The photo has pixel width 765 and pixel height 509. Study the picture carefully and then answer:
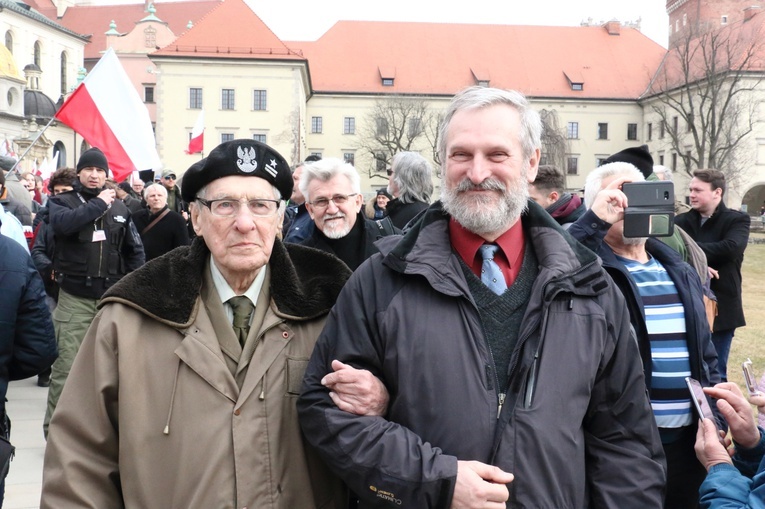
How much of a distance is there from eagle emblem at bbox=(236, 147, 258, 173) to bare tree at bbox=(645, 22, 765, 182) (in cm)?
5074

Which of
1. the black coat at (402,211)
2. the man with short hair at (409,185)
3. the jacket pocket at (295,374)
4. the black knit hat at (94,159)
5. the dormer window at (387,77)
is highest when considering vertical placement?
the dormer window at (387,77)

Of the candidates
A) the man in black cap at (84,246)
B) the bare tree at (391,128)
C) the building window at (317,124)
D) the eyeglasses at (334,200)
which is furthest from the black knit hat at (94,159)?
the building window at (317,124)

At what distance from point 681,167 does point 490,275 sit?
6356 centimetres

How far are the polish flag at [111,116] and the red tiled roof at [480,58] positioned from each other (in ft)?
192

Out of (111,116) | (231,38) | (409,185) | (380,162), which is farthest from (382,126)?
(409,185)

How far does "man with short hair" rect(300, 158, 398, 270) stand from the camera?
476 cm

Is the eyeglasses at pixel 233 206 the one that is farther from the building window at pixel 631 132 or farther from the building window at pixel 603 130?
the building window at pixel 631 132

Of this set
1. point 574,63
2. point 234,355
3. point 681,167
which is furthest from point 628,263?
point 574,63

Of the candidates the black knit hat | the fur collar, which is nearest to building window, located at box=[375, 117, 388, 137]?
the black knit hat

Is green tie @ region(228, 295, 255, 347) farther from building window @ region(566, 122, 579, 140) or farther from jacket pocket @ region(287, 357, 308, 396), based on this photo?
building window @ region(566, 122, 579, 140)

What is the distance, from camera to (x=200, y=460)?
248cm

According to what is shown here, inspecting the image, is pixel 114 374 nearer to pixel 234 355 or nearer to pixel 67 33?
pixel 234 355

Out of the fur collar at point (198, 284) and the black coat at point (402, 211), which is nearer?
the fur collar at point (198, 284)

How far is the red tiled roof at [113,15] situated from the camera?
92.2 meters
